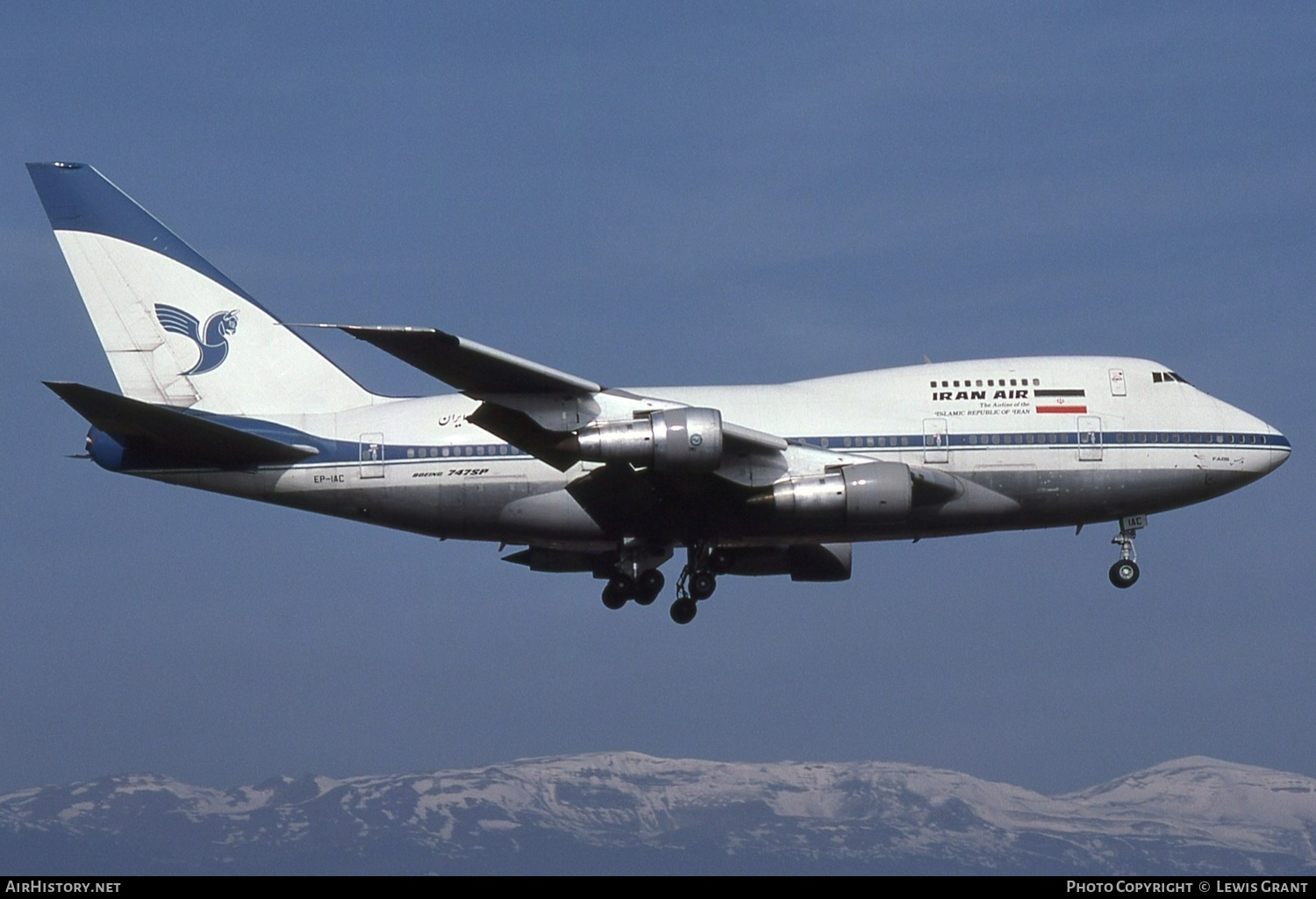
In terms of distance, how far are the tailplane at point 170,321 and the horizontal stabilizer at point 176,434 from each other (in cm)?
174

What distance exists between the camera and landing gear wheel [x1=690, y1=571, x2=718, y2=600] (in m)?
44.5

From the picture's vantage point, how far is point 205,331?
46.2 m

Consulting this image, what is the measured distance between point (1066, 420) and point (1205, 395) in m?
5.05

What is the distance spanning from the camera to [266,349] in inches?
1799

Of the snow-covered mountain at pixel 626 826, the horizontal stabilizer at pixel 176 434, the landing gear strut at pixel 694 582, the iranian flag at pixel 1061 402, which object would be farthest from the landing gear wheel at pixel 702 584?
the snow-covered mountain at pixel 626 826

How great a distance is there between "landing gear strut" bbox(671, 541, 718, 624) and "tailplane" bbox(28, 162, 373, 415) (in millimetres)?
10042

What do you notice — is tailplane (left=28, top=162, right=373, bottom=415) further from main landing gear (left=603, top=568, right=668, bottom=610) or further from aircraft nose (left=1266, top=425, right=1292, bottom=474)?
aircraft nose (left=1266, top=425, right=1292, bottom=474)

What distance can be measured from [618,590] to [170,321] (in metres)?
14.9

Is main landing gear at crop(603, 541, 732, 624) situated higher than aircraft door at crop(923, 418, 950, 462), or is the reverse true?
aircraft door at crop(923, 418, 950, 462)

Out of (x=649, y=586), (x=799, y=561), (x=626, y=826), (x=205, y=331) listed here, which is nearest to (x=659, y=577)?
(x=649, y=586)

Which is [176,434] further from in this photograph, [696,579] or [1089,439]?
[1089,439]

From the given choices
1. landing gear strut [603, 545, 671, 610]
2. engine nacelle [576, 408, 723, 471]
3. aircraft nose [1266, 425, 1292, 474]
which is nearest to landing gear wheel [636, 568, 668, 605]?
landing gear strut [603, 545, 671, 610]

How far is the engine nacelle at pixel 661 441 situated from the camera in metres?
38.6

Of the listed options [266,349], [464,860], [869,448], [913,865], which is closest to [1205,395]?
[869,448]
